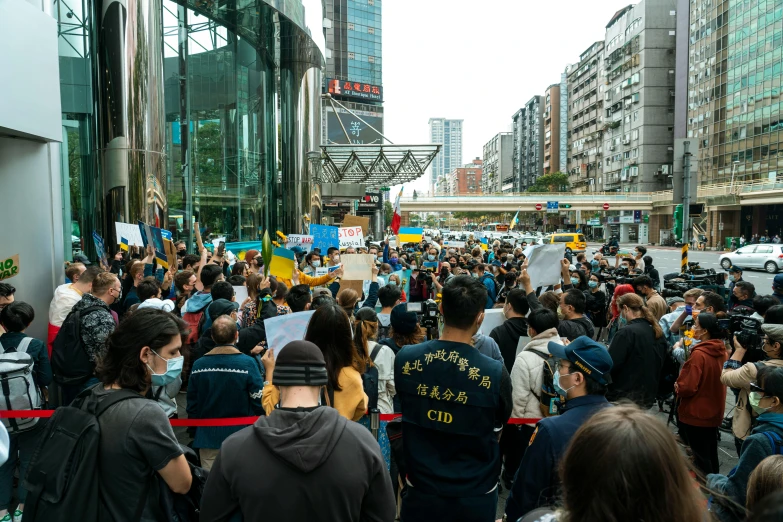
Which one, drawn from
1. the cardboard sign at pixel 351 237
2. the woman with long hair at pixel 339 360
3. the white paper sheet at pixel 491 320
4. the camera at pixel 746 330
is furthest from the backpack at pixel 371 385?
the cardboard sign at pixel 351 237

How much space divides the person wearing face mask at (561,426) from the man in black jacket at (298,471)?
0.72 metres

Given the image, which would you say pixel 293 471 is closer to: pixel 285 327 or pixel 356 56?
pixel 285 327

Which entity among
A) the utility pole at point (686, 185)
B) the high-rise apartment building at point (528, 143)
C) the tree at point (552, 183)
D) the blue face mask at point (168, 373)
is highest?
the high-rise apartment building at point (528, 143)

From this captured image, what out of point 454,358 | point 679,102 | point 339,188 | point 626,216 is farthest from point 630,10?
point 454,358

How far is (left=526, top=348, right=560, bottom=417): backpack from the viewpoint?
4.30 metres

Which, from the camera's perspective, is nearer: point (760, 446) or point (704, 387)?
point (760, 446)

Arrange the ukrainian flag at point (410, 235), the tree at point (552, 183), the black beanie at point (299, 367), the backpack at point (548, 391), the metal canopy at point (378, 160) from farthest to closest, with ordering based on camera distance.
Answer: the tree at point (552, 183) < the metal canopy at point (378, 160) < the ukrainian flag at point (410, 235) < the backpack at point (548, 391) < the black beanie at point (299, 367)

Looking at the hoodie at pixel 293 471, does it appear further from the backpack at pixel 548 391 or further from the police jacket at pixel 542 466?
the backpack at pixel 548 391

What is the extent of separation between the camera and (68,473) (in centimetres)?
237

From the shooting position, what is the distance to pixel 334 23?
10431cm

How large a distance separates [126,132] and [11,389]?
33.8 ft

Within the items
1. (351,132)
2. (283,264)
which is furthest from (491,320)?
(351,132)

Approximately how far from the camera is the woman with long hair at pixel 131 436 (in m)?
2.40

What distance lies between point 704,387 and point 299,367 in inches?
167
